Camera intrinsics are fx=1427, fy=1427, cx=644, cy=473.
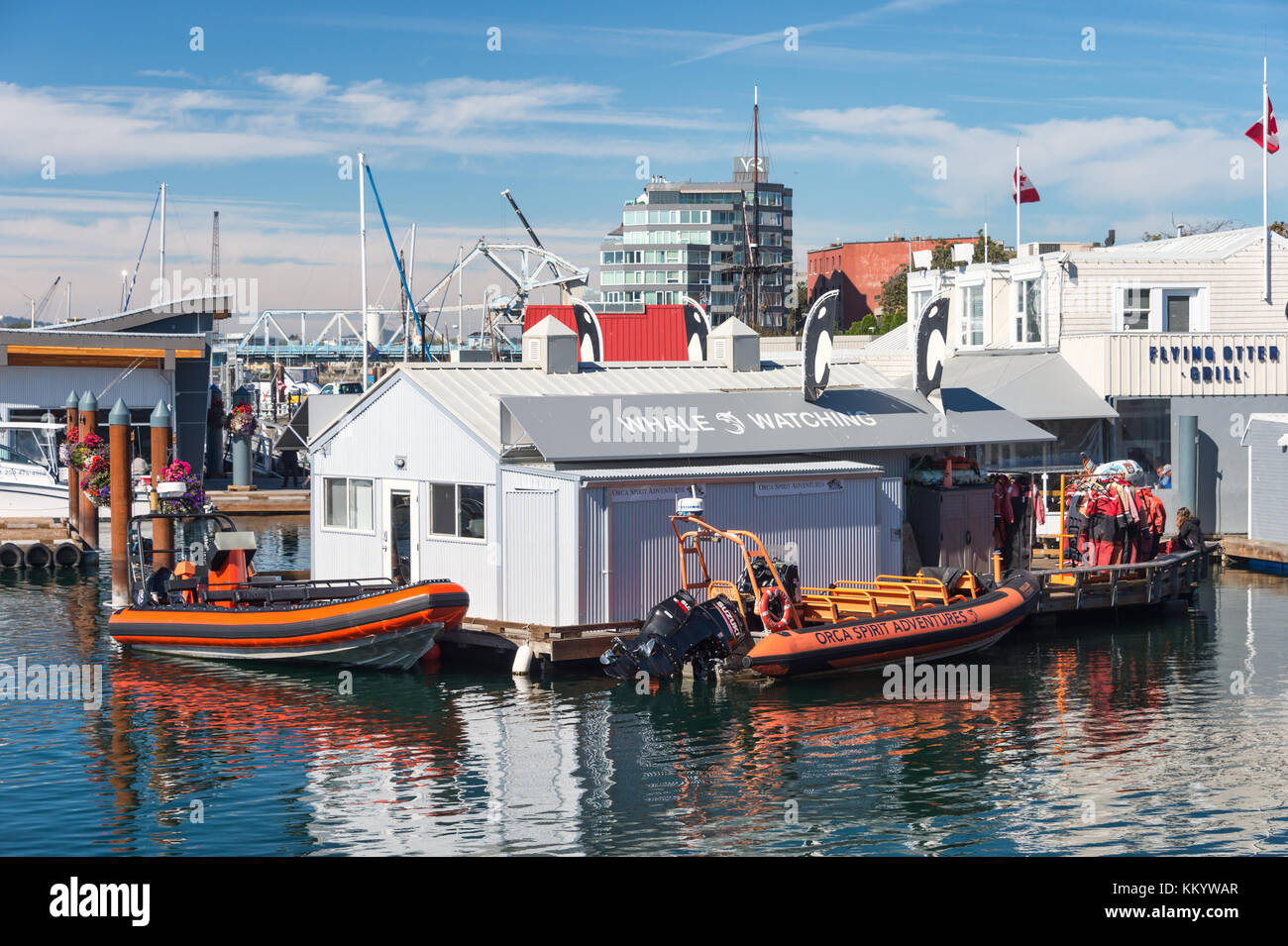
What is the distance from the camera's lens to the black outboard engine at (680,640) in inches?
757

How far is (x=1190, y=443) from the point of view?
35500 millimetres

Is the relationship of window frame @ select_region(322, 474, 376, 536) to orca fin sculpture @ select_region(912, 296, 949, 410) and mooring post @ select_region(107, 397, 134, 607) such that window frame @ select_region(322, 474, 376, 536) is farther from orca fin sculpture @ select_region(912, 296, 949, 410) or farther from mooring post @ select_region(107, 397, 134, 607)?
orca fin sculpture @ select_region(912, 296, 949, 410)

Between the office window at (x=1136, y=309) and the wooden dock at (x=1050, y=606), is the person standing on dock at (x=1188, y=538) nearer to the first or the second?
the wooden dock at (x=1050, y=606)

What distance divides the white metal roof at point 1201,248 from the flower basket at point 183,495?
2349 centimetres

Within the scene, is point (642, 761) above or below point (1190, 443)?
below

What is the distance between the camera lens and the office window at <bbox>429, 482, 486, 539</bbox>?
22391 millimetres

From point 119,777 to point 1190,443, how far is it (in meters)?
27.9

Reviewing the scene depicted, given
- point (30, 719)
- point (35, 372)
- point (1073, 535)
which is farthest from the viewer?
point (35, 372)

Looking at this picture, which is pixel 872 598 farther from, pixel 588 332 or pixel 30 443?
pixel 30 443

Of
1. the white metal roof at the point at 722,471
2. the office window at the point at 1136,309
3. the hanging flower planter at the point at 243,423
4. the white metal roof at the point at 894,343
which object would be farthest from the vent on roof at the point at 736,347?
the hanging flower planter at the point at 243,423

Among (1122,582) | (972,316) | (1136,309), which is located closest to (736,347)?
(1122,582)

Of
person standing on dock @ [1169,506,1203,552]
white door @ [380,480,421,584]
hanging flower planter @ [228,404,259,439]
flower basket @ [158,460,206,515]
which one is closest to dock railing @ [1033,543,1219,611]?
person standing on dock @ [1169,506,1203,552]
